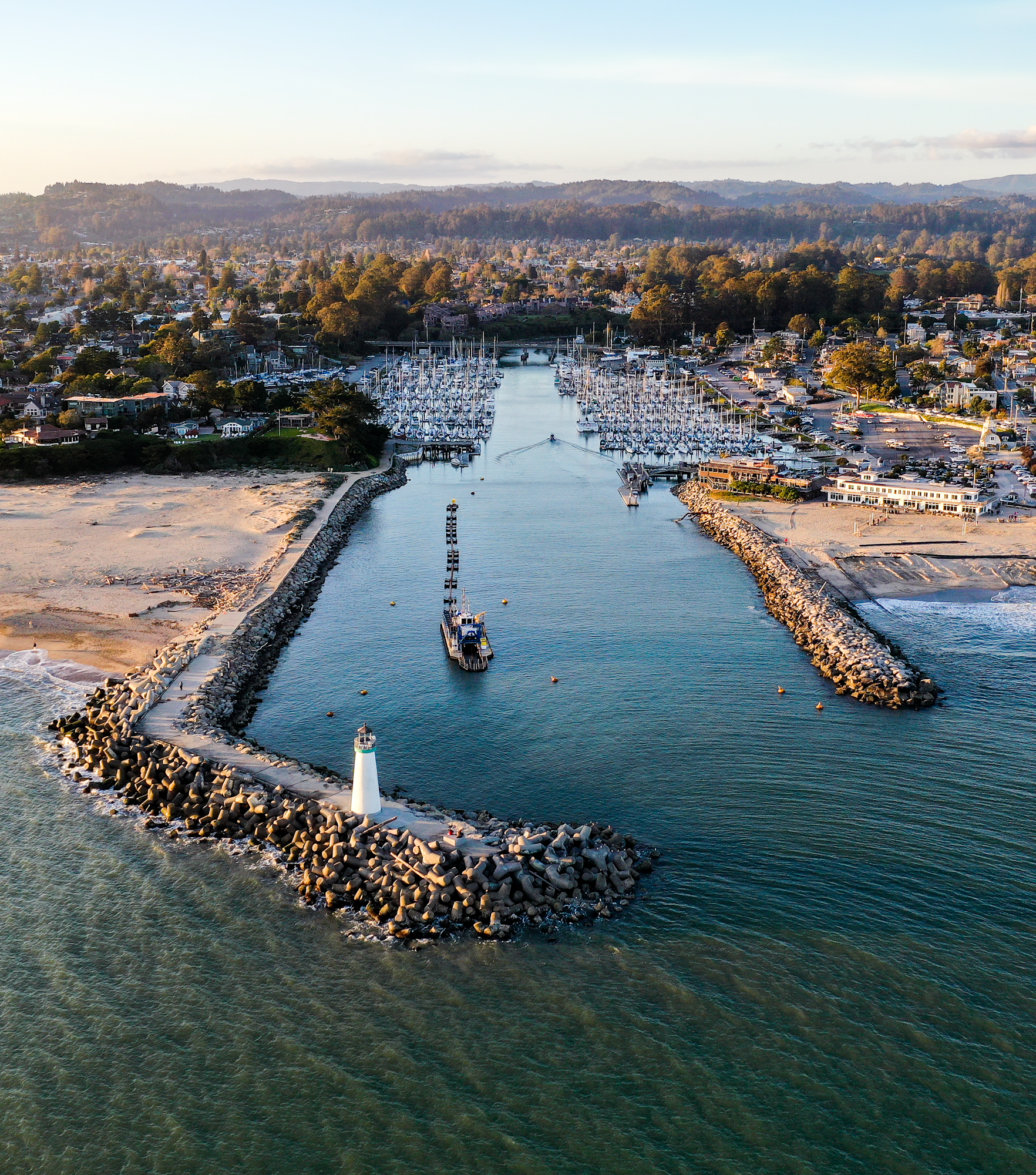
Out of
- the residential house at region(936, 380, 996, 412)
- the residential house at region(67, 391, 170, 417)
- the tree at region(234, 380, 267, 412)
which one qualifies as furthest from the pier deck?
the residential house at region(936, 380, 996, 412)

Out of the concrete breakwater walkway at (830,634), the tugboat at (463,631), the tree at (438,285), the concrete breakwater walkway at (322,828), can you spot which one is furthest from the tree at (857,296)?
the concrete breakwater walkway at (322,828)

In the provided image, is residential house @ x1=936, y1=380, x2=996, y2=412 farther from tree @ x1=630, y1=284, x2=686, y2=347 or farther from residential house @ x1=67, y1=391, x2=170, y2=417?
residential house @ x1=67, y1=391, x2=170, y2=417

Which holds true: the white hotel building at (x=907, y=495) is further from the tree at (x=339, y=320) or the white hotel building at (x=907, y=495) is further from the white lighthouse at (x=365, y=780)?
the tree at (x=339, y=320)

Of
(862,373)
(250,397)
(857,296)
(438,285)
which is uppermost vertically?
(438,285)

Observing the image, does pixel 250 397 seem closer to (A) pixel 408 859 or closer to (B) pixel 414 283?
(A) pixel 408 859

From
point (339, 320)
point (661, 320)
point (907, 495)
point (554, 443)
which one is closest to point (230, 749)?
point (907, 495)

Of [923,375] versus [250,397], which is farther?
[923,375]
